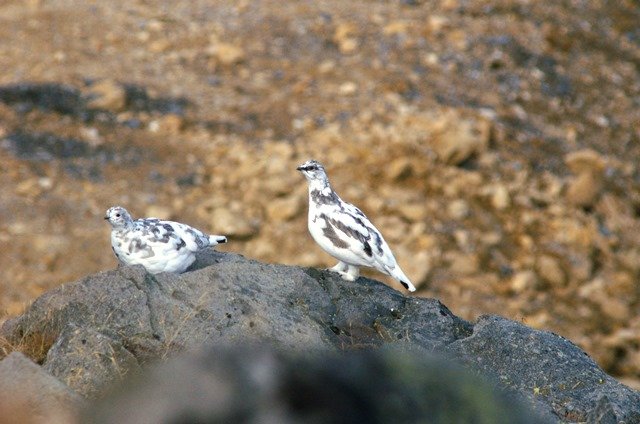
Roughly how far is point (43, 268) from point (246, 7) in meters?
8.17

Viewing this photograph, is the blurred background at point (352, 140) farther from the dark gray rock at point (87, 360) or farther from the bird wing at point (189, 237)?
→ the dark gray rock at point (87, 360)

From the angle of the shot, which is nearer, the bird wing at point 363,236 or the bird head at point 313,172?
the bird wing at point 363,236

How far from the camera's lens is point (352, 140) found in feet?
61.8

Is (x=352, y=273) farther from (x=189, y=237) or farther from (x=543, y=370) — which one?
(x=543, y=370)

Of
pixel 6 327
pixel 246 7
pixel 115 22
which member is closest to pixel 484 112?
pixel 246 7

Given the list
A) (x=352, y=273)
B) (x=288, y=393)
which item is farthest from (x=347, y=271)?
(x=288, y=393)

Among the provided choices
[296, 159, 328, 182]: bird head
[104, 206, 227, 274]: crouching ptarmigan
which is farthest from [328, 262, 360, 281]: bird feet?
[104, 206, 227, 274]: crouching ptarmigan

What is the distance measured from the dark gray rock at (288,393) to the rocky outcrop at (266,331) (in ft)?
10.00

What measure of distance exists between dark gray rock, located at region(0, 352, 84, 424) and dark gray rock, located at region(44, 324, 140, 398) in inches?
26.7

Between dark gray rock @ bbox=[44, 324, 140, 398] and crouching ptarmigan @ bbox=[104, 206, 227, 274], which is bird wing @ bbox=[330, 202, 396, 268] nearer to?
crouching ptarmigan @ bbox=[104, 206, 227, 274]

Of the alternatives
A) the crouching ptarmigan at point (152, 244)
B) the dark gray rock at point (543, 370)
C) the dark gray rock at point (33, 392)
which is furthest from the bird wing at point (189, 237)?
the dark gray rock at point (33, 392)

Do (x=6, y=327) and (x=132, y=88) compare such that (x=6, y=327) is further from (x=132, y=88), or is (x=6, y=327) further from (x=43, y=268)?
(x=132, y=88)

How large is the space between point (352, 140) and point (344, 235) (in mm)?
9247

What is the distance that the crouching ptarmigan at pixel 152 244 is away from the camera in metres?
9.21
